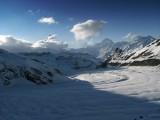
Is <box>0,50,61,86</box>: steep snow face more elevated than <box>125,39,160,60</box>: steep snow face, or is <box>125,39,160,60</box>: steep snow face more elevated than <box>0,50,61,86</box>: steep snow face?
<box>125,39,160,60</box>: steep snow face

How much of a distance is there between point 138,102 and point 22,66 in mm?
24063

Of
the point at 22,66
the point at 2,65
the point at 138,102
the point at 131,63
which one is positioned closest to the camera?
the point at 138,102

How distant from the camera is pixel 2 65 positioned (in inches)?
1405

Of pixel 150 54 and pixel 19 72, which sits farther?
pixel 150 54

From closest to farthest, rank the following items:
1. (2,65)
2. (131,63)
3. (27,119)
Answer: (27,119)
(2,65)
(131,63)

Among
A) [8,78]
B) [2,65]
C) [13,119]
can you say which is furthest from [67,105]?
[2,65]

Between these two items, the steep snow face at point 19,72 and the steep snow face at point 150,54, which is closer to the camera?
the steep snow face at point 19,72

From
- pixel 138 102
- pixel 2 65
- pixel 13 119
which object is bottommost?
pixel 13 119

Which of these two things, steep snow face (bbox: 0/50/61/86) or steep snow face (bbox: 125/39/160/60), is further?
steep snow face (bbox: 125/39/160/60)

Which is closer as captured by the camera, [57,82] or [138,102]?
[138,102]

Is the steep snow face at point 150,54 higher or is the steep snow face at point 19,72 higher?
the steep snow face at point 150,54

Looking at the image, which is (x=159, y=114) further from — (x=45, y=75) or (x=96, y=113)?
(x=45, y=75)

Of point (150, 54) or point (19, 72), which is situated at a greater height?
point (150, 54)

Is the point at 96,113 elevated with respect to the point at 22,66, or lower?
lower
